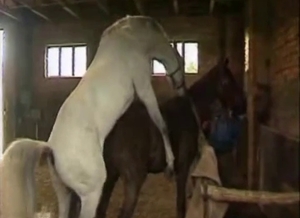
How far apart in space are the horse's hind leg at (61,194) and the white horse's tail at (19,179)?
0.08m

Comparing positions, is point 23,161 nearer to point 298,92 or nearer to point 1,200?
point 1,200

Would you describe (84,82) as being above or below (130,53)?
below

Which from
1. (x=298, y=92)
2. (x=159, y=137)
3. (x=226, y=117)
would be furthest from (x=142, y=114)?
(x=298, y=92)

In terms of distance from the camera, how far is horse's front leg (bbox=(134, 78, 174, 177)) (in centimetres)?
205

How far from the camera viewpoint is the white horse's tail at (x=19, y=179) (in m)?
1.77

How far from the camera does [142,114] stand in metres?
2.13

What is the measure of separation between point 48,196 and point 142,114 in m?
0.57

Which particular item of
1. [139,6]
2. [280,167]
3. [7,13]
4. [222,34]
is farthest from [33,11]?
[280,167]

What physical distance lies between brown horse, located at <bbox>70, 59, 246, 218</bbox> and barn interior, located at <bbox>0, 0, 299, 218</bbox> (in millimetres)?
71

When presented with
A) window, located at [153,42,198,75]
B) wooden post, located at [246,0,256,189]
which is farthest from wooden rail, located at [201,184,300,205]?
window, located at [153,42,198,75]

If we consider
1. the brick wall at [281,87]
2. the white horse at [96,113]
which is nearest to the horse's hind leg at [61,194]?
the white horse at [96,113]

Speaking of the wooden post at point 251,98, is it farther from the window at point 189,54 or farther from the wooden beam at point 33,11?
the wooden beam at point 33,11

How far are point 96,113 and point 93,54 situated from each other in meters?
0.40

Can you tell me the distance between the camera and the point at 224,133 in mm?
2357
